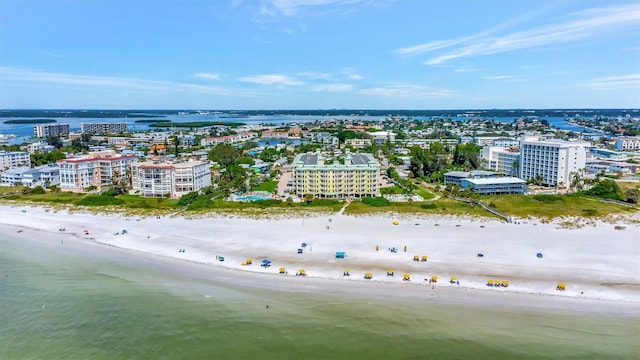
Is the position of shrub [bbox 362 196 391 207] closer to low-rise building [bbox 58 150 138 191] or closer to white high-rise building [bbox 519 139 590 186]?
white high-rise building [bbox 519 139 590 186]

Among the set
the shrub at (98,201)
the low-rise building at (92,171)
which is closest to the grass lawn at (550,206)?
the shrub at (98,201)

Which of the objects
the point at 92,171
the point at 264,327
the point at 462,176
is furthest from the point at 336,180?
the point at 92,171

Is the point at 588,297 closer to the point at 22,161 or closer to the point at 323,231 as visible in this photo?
the point at 323,231

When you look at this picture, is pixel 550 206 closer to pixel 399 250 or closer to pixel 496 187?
pixel 496 187

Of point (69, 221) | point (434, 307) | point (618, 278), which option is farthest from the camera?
point (69, 221)

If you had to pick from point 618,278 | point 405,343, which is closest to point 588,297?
point 618,278

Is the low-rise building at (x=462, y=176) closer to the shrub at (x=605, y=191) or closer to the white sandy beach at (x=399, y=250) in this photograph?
the shrub at (x=605, y=191)

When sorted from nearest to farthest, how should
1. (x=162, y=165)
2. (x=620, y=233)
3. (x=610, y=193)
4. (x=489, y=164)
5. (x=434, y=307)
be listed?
(x=434, y=307) < (x=620, y=233) < (x=610, y=193) < (x=162, y=165) < (x=489, y=164)

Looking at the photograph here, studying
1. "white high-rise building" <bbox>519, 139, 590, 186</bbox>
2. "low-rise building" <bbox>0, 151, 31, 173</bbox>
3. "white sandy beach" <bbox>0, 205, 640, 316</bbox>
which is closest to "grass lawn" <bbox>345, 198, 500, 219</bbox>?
"white sandy beach" <bbox>0, 205, 640, 316</bbox>
